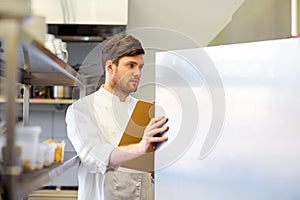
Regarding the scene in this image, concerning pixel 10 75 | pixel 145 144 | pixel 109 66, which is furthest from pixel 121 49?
pixel 10 75

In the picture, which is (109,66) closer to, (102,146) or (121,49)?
(121,49)

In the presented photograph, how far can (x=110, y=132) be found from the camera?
60.2 inches

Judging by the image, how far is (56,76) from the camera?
A: 5.09 ft

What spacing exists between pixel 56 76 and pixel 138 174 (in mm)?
464

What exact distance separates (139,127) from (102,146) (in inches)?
5.5

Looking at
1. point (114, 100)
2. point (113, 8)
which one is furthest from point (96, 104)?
point (113, 8)

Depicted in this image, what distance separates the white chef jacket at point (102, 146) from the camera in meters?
1.41

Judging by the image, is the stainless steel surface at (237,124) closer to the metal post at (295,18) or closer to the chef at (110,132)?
the chef at (110,132)

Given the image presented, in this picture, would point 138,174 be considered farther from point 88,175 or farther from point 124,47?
point 124,47

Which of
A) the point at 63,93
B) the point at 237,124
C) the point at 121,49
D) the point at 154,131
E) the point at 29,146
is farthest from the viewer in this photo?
the point at 63,93

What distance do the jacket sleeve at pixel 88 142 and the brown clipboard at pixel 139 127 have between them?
7 cm

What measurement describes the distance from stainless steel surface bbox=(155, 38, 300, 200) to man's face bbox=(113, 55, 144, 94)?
246mm

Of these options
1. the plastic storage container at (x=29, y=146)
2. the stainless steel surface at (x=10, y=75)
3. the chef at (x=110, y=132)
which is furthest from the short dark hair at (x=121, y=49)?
the stainless steel surface at (x=10, y=75)

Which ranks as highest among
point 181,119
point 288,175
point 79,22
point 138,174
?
point 79,22
